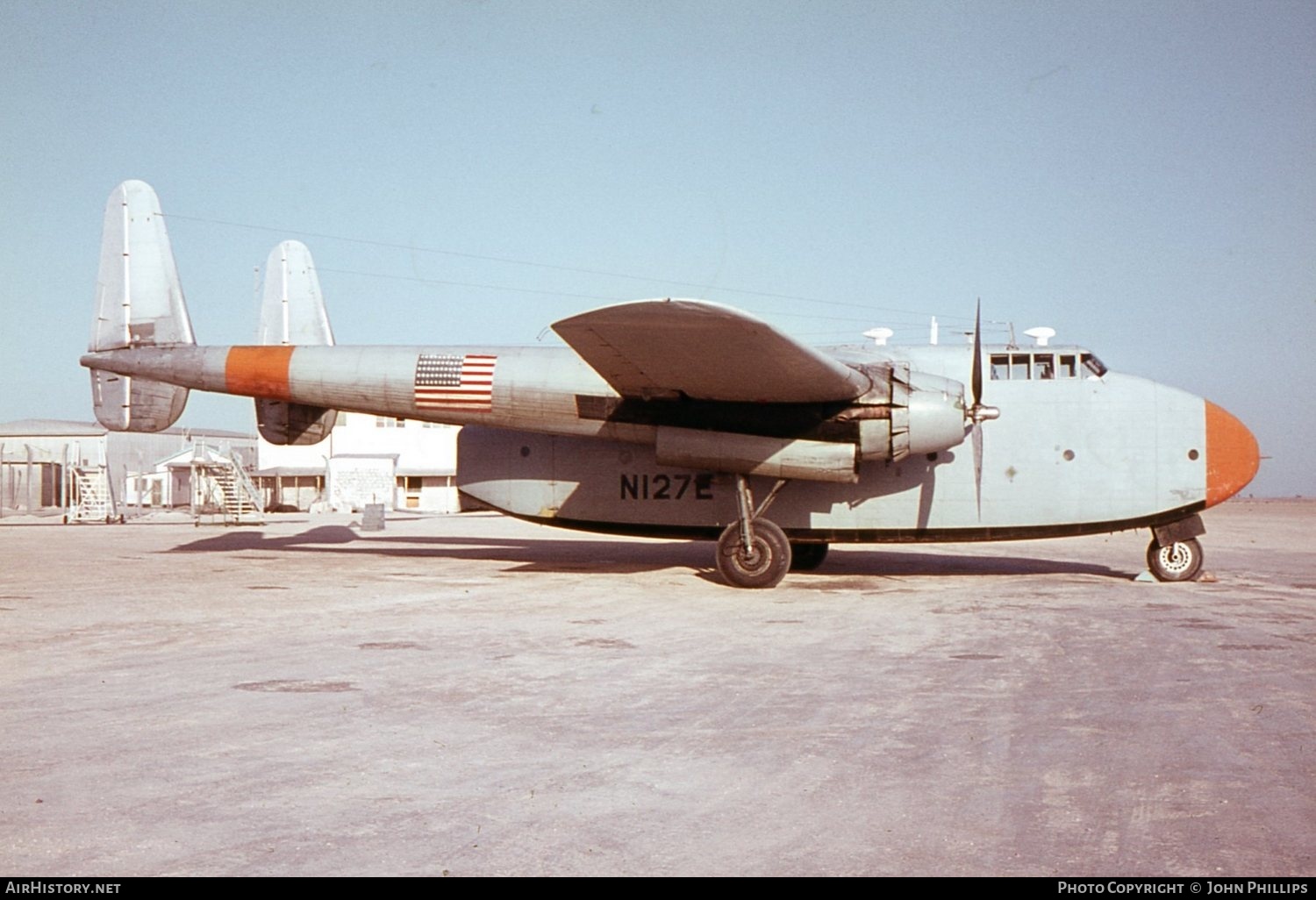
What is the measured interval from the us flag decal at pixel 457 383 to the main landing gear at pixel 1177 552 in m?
11.8

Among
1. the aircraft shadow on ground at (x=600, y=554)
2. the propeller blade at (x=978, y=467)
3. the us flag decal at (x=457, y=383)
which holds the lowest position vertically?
the aircraft shadow on ground at (x=600, y=554)

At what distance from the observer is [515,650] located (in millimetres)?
10062

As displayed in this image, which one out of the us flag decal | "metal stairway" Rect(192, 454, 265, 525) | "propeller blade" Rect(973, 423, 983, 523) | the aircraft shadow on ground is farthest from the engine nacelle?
"metal stairway" Rect(192, 454, 265, 525)

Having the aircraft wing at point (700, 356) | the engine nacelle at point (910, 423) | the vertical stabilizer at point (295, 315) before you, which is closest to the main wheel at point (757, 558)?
the engine nacelle at point (910, 423)

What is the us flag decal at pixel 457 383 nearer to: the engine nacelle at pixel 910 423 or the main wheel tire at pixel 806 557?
the engine nacelle at pixel 910 423

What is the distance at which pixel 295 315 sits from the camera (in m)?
21.4

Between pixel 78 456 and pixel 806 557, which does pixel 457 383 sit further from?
pixel 78 456

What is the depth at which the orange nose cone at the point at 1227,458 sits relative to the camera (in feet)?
53.8

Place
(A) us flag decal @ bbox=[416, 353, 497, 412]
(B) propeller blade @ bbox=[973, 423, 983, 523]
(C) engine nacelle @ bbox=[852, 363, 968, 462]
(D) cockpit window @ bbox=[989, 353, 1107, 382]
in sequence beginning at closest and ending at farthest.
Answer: (C) engine nacelle @ bbox=[852, 363, 968, 462]
(B) propeller blade @ bbox=[973, 423, 983, 523]
(D) cockpit window @ bbox=[989, 353, 1107, 382]
(A) us flag decal @ bbox=[416, 353, 497, 412]

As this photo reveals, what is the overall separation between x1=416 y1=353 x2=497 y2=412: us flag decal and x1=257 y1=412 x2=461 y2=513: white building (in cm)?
4093

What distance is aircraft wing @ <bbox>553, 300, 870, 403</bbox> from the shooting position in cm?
1329

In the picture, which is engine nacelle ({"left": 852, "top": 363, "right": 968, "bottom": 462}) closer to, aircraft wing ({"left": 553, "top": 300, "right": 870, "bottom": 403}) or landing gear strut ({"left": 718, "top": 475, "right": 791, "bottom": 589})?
aircraft wing ({"left": 553, "top": 300, "right": 870, "bottom": 403})

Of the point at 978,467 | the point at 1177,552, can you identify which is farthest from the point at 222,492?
the point at 1177,552

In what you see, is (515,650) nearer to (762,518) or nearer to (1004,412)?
(762,518)
